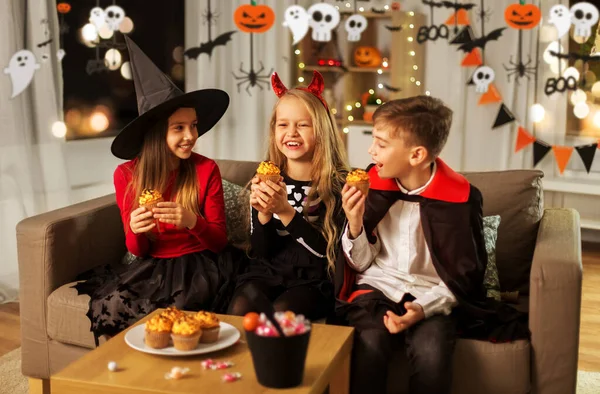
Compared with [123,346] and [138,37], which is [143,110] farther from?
[138,37]

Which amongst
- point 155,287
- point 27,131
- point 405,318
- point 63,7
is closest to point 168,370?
point 405,318

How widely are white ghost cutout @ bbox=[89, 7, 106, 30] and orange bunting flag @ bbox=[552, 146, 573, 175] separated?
3031mm

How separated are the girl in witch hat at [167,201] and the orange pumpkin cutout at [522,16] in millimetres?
2946

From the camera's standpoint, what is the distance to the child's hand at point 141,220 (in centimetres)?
251

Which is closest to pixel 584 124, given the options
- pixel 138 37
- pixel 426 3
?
pixel 426 3

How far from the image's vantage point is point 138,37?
514 cm

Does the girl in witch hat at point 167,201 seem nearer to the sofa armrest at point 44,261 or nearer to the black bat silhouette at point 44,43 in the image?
the sofa armrest at point 44,261

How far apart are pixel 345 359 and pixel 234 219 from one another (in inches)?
40.9

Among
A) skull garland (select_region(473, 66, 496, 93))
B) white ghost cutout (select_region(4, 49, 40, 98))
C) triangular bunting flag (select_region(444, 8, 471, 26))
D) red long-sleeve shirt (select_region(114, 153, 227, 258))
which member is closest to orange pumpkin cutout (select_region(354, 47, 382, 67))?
triangular bunting flag (select_region(444, 8, 471, 26))

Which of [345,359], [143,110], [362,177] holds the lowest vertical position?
[345,359]

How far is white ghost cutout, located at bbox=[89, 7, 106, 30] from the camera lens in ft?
15.3

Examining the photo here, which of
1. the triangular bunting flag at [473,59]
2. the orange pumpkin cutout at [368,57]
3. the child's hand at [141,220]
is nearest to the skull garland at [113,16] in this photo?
the orange pumpkin cutout at [368,57]

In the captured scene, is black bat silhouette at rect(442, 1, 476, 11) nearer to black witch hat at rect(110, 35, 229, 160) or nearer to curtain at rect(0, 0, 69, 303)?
curtain at rect(0, 0, 69, 303)

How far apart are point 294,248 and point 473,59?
3.11 metres
